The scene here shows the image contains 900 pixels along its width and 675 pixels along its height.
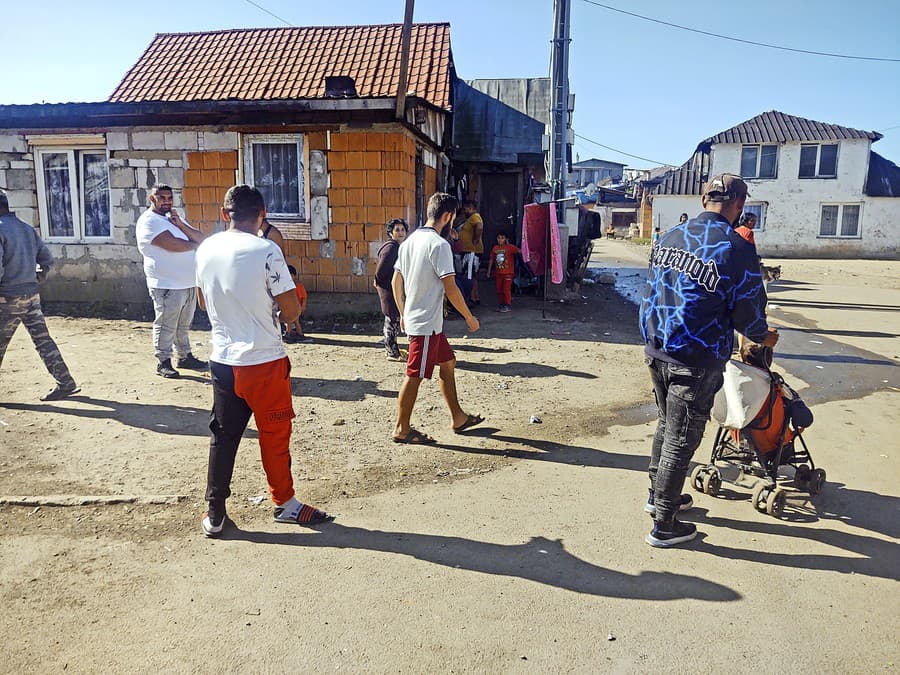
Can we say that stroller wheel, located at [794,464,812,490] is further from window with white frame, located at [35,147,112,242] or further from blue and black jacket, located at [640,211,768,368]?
window with white frame, located at [35,147,112,242]

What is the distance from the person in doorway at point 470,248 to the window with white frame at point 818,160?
80.8 ft

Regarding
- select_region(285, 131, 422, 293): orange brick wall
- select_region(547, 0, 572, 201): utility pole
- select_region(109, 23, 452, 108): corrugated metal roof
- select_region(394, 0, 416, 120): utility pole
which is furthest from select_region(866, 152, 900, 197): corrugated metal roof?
select_region(394, 0, 416, 120): utility pole

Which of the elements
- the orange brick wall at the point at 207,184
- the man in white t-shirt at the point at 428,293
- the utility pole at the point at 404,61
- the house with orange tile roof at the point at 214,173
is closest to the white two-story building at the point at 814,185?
the house with orange tile roof at the point at 214,173

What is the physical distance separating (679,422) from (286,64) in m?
14.9

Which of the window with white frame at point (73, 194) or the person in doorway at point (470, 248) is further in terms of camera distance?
the person in doorway at point (470, 248)

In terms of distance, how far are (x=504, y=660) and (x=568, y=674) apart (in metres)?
0.25

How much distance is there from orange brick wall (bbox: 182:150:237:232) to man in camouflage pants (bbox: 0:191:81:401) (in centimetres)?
450

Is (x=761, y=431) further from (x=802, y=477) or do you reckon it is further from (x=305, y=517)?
(x=305, y=517)

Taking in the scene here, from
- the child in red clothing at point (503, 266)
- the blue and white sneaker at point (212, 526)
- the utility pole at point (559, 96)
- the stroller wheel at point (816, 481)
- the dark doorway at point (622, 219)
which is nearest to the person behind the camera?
the blue and white sneaker at point (212, 526)

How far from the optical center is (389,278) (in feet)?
25.2

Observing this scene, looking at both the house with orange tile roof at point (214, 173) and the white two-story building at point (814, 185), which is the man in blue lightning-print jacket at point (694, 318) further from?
the white two-story building at point (814, 185)

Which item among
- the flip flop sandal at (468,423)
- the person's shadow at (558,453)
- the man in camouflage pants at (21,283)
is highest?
the man in camouflage pants at (21,283)

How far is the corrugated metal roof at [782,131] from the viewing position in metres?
29.4

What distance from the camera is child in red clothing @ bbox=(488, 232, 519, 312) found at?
11.2 meters
